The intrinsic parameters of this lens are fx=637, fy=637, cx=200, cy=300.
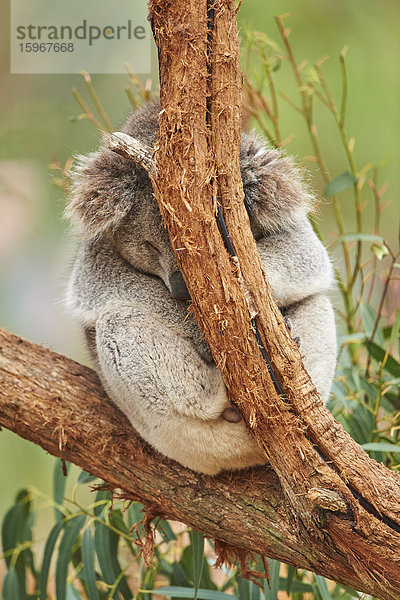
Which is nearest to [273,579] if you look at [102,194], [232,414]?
[232,414]

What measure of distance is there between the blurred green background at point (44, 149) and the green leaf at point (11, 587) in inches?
57.9

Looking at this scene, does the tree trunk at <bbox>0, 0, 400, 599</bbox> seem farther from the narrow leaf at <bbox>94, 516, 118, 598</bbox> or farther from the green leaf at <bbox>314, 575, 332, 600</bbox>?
the narrow leaf at <bbox>94, 516, 118, 598</bbox>

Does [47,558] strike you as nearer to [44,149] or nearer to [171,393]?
[171,393]

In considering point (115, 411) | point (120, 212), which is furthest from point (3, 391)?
point (120, 212)

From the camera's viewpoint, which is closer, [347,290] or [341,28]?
[347,290]

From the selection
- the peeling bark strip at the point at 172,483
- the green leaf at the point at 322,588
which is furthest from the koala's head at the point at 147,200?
the green leaf at the point at 322,588

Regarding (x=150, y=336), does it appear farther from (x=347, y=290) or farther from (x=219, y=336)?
(x=347, y=290)

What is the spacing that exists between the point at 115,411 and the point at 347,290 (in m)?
1.32

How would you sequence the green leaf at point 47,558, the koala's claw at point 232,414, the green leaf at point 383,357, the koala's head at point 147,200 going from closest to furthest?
1. the koala's claw at point 232,414
2. the koala's head at point 147,200
3. the green leaf at point 47,558
4. the green leaf at point 383,357

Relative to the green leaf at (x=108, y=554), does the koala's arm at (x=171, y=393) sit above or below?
above

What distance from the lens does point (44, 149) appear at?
4.65 metres

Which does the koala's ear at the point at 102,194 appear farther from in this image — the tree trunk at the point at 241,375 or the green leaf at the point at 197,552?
the green leaf at the point at 197,552

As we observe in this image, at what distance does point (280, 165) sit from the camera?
6.33 feet

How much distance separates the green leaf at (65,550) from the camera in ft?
8.02
